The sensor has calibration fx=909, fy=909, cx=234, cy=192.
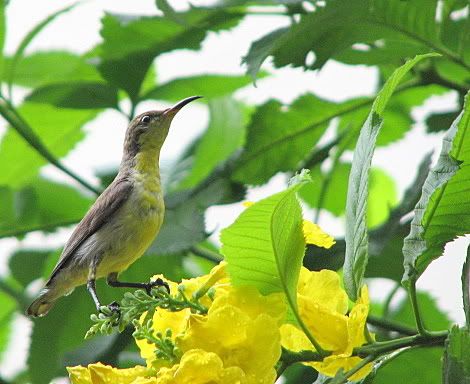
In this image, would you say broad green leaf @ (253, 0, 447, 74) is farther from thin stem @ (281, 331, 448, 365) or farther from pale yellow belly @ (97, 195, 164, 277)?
thin stem @ (281, 331, 448, 365)

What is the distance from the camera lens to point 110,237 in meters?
3.18

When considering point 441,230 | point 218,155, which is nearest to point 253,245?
point 441,230

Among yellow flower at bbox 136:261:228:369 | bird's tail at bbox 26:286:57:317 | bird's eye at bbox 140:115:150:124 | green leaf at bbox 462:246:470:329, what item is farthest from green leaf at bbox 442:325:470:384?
bird's eye at bbox 140:115:150:124

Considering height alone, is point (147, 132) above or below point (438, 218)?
below

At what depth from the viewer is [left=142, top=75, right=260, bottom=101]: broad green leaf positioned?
11.2 feet

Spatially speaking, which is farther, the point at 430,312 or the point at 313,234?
the point at 430,312

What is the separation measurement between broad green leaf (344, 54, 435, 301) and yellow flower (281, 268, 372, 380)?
0.03 meters

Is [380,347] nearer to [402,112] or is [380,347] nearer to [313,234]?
[313,234]

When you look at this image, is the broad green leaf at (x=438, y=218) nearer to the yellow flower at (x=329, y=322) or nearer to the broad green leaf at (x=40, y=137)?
the yellow flower at (x=329, y=322)

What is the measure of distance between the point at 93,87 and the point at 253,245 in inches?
71.4

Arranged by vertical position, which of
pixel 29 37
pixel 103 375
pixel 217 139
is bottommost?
pixel 217 139

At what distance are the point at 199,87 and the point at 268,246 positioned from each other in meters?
1.97

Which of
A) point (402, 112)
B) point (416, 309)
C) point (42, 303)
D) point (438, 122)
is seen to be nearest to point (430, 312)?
point (438, 122)

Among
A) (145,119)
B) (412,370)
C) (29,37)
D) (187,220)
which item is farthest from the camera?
(145,119)
